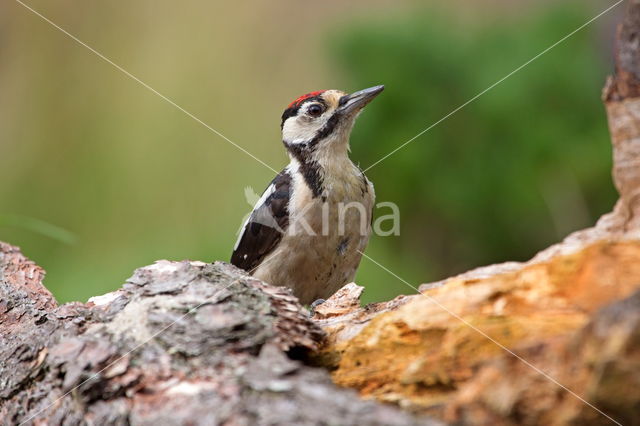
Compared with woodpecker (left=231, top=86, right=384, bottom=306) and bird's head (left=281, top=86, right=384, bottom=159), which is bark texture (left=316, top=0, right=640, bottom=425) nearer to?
woodpecker (left=231, top=86, right=384, bottom=306)

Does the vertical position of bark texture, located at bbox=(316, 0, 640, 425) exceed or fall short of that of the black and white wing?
it falls short

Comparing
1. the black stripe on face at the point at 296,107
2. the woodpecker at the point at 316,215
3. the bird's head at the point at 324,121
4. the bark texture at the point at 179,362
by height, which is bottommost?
the bark texture at the point at 179,362

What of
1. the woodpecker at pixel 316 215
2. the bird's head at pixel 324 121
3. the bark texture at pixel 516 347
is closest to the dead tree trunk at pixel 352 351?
the bark texture at pixel 516 347

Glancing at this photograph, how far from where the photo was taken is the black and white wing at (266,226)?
10.4 ft

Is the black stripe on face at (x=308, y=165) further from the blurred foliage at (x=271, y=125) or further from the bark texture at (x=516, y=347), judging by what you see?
the bark texture at (x=516, y=347)

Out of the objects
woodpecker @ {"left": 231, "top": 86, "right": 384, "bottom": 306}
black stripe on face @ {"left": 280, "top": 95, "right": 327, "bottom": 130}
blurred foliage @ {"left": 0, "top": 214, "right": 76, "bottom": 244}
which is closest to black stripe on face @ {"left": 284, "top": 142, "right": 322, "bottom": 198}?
woodpecker @ {"left": 231, "top": 86, "right": 384, "bottom": 306}

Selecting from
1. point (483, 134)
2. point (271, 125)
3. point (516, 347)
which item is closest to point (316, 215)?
point (516, 347)

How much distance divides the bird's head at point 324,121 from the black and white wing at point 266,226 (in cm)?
17

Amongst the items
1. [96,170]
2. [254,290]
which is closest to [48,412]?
[254,290]

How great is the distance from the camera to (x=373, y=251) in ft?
15.4

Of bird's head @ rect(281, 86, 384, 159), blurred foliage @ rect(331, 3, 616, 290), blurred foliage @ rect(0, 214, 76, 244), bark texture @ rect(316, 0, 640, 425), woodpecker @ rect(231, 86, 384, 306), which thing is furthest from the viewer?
blurred foliage @ rect(331, 3, 616, 290)

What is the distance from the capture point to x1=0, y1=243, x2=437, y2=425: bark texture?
1363 mm

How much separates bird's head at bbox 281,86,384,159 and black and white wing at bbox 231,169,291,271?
6.8 inches

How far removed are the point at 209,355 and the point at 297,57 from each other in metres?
4.54
